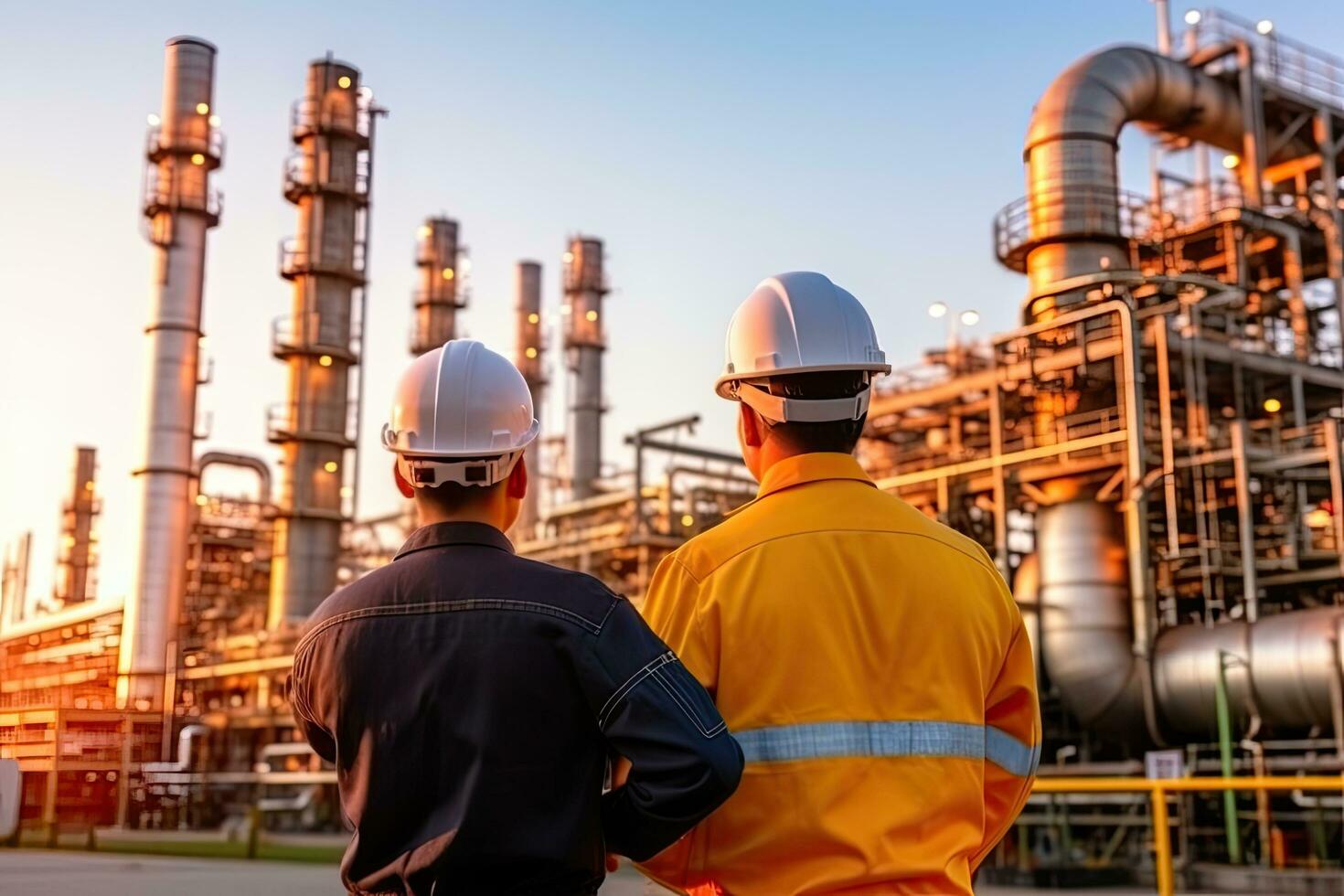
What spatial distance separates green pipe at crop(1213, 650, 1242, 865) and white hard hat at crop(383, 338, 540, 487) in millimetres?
13975

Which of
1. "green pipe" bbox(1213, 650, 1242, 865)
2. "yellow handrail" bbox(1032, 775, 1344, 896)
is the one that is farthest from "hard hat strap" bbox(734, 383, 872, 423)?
"green pipe" bbox(1213, 650, 1242, 865)

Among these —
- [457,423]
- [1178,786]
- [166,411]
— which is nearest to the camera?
[457,423]

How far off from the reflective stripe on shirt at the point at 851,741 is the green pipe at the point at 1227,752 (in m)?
13.8

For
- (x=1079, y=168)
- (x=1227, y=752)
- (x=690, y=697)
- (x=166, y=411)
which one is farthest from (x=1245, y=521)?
(x=166, y=411)

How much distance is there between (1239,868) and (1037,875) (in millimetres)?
2061

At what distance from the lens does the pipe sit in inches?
1270

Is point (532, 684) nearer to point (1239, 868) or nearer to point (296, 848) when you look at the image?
point (1239, 868)

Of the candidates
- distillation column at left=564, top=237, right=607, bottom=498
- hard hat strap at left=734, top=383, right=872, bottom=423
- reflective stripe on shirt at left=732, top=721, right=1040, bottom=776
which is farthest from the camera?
distillation column at left=564, top=237, right=607, bottom=498

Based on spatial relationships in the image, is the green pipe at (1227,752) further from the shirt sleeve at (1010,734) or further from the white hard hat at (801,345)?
the white hard hat at (801,345)

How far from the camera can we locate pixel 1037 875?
1399 centimetres

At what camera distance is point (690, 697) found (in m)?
2.05

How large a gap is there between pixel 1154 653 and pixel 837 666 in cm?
1573

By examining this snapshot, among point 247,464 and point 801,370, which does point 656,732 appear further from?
point 247,464

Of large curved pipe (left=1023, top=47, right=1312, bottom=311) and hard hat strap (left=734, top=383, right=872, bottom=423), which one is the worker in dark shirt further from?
large curved pipe (left=1023, top=47, right=1312, bottom=311)
